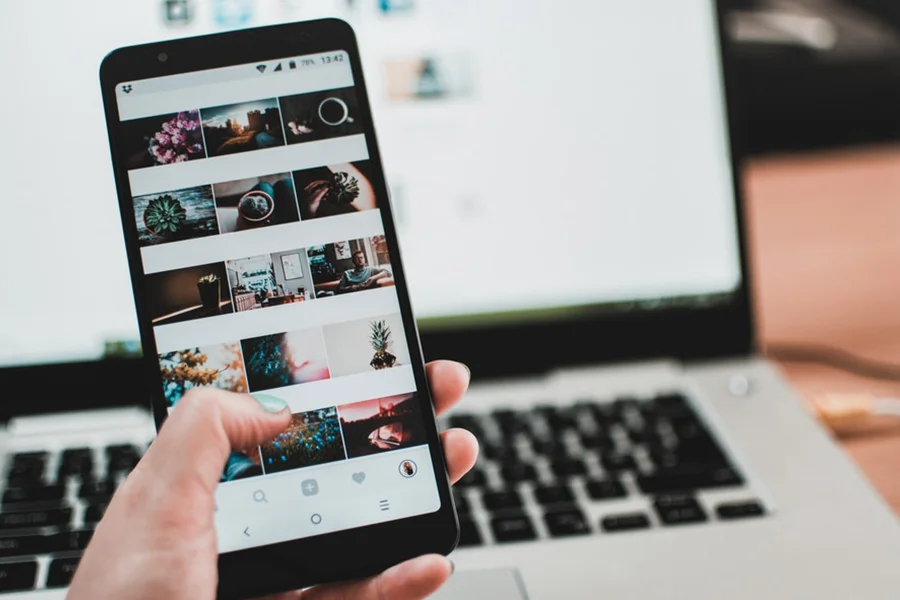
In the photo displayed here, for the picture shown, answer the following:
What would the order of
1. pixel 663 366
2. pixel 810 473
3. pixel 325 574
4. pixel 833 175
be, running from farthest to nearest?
pixel 833 175 → pixel 663 366 → pixel 810 473 → pixel 325 574

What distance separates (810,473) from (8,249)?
1.56ft

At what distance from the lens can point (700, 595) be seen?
1.29ft

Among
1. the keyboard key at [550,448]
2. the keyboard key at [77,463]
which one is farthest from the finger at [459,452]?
the keyboard key at [77,463]

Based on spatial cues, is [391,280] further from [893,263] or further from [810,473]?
[893,263]

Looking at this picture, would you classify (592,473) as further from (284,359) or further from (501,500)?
(284,359)

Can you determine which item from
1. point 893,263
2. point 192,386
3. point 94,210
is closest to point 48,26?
point 94,210

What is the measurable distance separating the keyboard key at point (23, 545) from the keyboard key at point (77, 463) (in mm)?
53

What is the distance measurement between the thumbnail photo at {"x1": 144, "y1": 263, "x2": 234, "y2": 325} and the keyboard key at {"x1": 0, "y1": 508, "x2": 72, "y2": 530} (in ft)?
0.42

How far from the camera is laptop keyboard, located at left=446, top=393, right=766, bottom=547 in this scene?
1.44 ft

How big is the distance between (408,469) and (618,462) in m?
0.14


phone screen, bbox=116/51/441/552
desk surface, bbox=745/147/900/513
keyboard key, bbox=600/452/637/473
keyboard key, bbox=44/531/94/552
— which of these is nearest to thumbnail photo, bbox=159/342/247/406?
phone screen, bbox=116/51/441/552

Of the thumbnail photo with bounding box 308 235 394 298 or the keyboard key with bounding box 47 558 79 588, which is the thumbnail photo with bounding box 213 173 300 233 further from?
the keyboard key with bounding box 47 558 79 588

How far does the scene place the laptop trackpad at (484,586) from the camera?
398 millimetres

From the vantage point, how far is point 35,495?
0.46 m
